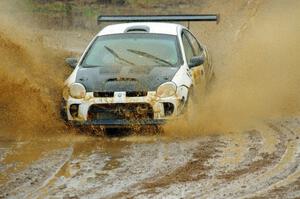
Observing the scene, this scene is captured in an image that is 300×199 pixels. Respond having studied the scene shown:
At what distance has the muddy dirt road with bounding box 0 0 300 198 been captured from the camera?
7320 mm

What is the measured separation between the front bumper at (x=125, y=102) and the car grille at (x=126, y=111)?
0.04m

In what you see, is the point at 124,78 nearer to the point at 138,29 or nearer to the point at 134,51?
the point at 134,51

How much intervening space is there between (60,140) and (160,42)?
2.48m

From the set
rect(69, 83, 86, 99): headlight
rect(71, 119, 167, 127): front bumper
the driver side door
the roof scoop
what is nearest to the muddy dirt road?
rect(71, 119, 167, 127): front bumper

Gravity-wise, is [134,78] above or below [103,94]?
above

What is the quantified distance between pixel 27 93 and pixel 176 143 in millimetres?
2754

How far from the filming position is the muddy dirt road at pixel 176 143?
7320 millimetres

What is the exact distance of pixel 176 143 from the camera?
9.48m

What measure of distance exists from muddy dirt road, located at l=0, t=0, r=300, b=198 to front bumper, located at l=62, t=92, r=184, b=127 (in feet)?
0.67

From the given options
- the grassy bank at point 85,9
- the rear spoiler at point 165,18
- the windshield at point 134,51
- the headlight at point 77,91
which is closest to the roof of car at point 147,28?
the windshield at point 134,51

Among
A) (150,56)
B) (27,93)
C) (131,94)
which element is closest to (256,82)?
(150,56)

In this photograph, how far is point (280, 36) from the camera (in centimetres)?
1614

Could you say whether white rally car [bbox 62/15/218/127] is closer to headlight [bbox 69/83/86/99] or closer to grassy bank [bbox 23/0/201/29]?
headlight [bbox 69/83/86/99]

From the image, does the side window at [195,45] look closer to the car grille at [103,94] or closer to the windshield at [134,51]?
the windshield at [134,51]
